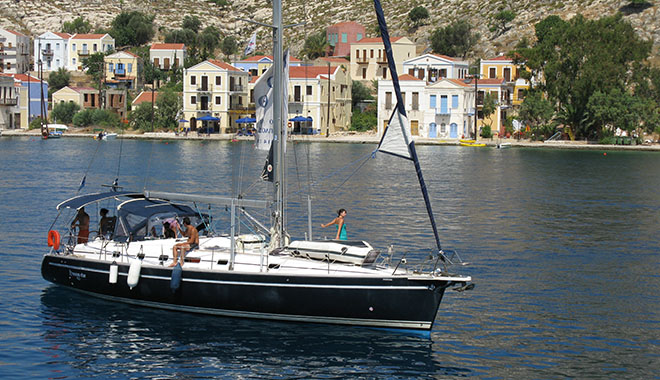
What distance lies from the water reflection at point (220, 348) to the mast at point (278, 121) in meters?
3.01

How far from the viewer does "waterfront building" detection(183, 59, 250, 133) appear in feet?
371

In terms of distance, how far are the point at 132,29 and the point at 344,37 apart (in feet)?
124

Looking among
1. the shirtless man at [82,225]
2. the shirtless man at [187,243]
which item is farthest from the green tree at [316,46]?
the shirtless man at [187,243]

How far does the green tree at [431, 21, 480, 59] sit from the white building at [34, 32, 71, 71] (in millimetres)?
58455

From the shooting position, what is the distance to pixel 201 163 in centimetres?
7525

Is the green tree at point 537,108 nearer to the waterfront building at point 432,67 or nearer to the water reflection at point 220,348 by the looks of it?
the waterfront building at point 432,67

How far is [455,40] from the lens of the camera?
13600 cm

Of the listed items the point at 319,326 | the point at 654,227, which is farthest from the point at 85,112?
the point at 319,326

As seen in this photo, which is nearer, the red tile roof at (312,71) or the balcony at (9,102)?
the red tile roof at (312,71)

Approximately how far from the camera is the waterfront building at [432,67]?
116 meters

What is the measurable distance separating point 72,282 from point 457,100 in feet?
280

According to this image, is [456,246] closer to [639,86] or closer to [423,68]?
[639,86]

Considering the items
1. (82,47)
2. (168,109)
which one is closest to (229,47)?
(82,47)

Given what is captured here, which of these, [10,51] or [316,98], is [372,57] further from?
[10,51]
